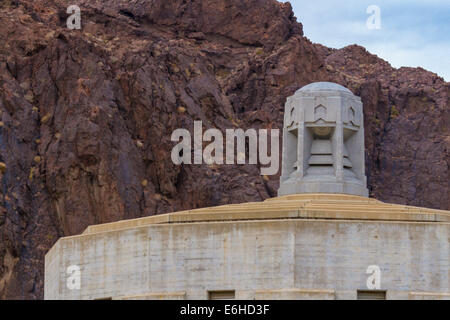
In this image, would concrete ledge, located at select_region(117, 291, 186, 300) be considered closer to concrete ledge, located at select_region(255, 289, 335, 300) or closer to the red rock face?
concrete ledge, located at select_region(255, 289, 335, 300)

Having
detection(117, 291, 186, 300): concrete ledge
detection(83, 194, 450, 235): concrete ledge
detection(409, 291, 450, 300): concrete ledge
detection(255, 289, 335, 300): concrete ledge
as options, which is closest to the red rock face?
detection(83, 194, 450, 235): concrete ledge

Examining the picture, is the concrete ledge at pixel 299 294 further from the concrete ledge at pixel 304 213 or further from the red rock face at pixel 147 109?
the red rock face at pixel 147 109

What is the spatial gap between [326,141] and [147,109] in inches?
2413

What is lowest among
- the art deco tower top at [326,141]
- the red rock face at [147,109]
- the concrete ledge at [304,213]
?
the concrete ledge at [304,213]

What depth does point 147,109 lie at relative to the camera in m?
113

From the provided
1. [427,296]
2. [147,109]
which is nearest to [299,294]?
[427,296]

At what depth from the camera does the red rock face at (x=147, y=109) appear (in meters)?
104

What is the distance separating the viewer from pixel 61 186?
345ft

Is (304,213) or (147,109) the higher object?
(147,109)

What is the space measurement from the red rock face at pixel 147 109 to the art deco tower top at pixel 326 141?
47.6 meters

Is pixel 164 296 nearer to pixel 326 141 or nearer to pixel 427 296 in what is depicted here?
pixel 427 296

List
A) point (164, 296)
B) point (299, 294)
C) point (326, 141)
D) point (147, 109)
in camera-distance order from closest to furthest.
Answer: point (299, 294) → point (164, 296) → point (326, 141) → point (147, 109)

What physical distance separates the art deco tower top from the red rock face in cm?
4757

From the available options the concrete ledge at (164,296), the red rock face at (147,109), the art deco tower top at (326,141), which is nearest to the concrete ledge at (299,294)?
the concrete ledge at (164,296)
